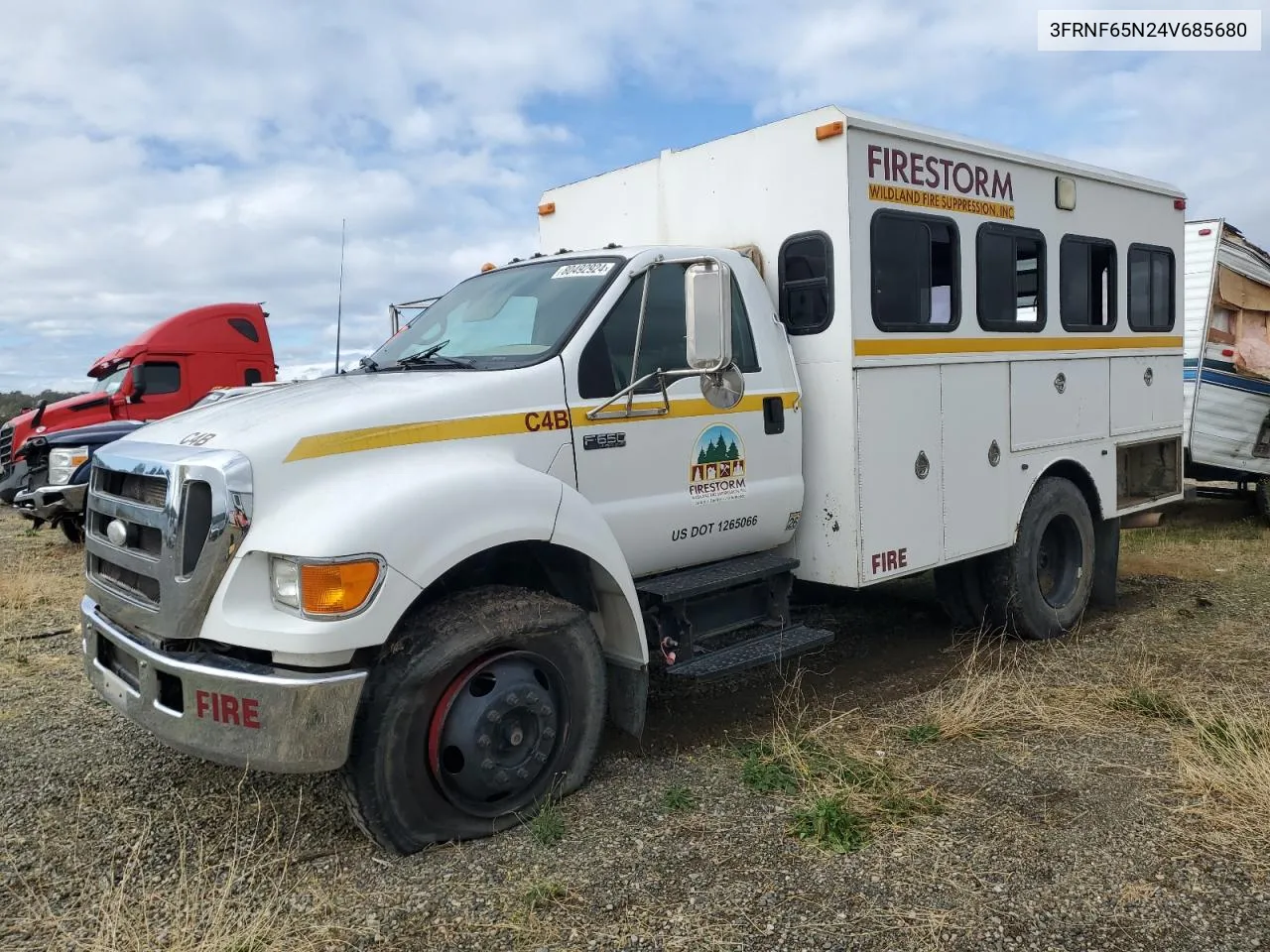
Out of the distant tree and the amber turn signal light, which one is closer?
the amber turn signal light

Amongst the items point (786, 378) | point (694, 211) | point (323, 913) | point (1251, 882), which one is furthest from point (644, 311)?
point (1251, 882)

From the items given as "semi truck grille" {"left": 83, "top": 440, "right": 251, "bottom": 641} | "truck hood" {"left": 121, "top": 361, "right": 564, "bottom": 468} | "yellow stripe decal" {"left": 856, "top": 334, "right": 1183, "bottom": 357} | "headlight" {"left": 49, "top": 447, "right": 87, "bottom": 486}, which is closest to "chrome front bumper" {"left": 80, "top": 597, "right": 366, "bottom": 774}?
"semi truck grille" {"left": 83, "top": 440, "right": 251, "bottom": 641}

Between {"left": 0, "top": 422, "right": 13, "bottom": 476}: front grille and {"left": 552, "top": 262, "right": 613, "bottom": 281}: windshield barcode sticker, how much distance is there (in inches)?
416

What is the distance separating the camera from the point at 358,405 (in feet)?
12.4

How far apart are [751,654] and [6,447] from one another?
11823 mm

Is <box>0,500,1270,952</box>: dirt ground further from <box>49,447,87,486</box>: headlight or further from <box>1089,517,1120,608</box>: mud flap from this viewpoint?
<box>49,447,87,486</box>: headlight

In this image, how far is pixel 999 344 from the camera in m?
6.15

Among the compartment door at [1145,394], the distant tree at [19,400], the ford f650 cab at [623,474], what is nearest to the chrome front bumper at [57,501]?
the ford f650 cab at [623,474]

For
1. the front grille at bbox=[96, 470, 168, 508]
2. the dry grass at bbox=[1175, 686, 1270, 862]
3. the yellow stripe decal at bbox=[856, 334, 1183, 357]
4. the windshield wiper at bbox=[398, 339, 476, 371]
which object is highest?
the windshield wiper at bbox=[398, 339, 476, 371]

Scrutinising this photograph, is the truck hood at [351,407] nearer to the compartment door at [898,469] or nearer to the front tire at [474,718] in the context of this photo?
the front tire at [474,718]

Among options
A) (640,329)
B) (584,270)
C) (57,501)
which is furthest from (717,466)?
(57,501)

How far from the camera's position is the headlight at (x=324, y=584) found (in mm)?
3301

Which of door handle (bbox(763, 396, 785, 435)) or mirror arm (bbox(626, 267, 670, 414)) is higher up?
mirror arm (bbox(626, 267, 670, 414))

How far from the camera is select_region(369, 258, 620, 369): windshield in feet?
14.5
